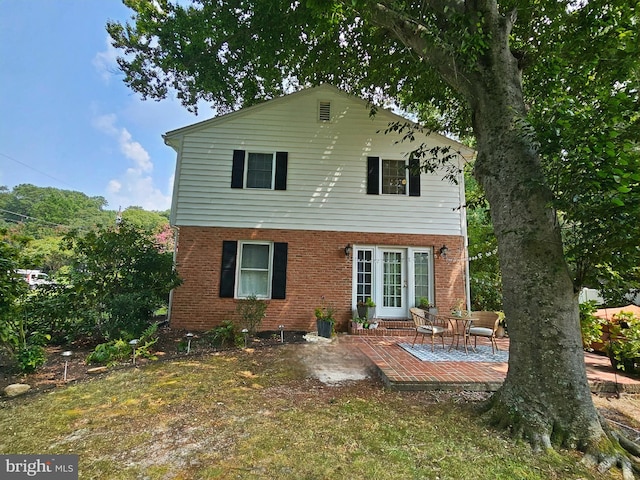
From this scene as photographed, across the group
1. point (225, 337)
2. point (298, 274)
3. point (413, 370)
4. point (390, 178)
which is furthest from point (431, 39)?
point (225, 337)

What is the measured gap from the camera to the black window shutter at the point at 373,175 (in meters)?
8.71

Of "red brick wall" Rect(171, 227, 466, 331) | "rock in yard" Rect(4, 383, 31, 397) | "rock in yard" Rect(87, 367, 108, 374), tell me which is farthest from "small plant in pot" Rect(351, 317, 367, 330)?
"rock in yard" Rect(4, 383, 31, 397)

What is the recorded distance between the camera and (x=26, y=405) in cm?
365

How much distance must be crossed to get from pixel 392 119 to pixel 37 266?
8992 mm

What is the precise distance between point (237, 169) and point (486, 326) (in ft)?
24.8

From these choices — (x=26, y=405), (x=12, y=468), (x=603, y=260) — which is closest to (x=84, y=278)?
(x=26, y=405)

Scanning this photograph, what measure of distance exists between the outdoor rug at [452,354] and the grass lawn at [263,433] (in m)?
1.63

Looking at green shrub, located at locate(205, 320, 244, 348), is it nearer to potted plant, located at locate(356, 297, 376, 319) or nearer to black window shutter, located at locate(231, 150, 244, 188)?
potted plant, located at locate(356, 297, 376, 319)

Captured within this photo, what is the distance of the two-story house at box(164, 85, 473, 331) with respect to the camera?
320 inches

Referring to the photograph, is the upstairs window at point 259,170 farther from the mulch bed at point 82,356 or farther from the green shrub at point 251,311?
the mulch bed at point 82,356

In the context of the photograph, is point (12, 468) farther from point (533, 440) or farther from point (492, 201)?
point (492, 201)

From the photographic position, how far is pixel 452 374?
463 centimetres

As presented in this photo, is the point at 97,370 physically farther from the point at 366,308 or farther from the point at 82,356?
the point at 366,308

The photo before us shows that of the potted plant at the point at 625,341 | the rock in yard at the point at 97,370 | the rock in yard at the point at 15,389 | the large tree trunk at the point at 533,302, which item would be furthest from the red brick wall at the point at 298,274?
the large tree trunk at the point at 533,302
